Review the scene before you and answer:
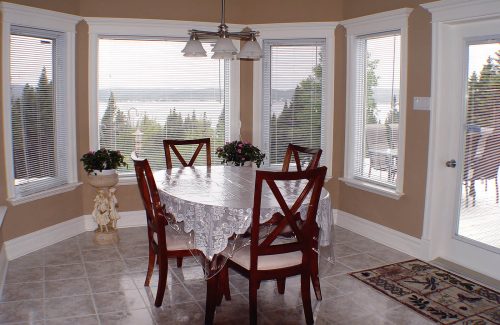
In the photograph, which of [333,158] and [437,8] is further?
[333,158]

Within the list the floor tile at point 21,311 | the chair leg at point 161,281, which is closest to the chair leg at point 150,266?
the chair leg at point 161,281

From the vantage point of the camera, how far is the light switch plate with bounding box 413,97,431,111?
13.6 ft

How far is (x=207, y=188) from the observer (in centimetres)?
337

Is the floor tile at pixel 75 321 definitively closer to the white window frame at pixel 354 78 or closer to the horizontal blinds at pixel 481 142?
the white window frame at pixel 354 78

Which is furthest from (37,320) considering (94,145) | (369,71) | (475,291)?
(369,71)

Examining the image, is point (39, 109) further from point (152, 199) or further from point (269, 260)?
point (269, 260)

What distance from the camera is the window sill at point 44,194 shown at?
13.9 feet

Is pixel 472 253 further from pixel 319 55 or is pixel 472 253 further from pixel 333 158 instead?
pixel 319 55

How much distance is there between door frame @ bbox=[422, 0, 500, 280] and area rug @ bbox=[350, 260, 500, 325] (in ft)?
0.77

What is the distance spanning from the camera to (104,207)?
4.65 m

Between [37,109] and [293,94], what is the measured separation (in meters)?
2.69

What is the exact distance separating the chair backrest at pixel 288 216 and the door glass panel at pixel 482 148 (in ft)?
5.56

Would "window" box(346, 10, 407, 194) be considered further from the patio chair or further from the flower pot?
the flower pot

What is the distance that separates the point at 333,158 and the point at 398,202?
41.7 inches
